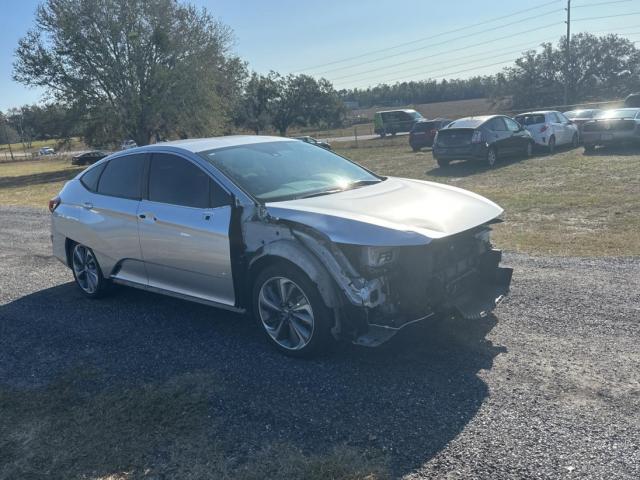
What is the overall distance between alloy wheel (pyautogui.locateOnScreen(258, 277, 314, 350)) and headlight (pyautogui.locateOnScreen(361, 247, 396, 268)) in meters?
0.56

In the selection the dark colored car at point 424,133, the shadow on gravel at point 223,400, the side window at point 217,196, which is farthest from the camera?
the dark colored car at point 424,133

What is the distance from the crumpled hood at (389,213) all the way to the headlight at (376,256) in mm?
100

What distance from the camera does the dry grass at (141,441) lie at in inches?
130

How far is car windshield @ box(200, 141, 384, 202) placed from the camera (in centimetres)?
509

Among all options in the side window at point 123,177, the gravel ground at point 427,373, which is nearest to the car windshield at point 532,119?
the gravel ground at point 427,373

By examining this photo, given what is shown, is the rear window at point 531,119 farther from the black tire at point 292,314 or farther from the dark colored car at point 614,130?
the black tire at point 292,314

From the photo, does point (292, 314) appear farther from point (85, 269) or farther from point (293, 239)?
point (85, 269)

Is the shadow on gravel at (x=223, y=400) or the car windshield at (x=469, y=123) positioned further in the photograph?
the car windshield at (x=469, y=123)

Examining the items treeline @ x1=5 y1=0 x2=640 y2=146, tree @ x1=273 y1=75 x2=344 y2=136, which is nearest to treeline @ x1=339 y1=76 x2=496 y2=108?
tree @ x1=273 y1=75 x2=344 y2=136

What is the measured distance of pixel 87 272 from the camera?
6.80 meters

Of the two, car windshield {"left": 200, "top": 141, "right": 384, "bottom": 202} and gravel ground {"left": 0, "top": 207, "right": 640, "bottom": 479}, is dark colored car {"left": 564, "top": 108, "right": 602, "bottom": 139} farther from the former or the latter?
car windshield {"left": 200, "top": 141, "right": 384, "bottom": 202}

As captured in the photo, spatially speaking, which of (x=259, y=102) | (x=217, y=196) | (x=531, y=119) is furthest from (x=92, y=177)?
(x=259, y=102)

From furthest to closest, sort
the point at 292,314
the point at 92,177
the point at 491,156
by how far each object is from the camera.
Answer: the point at 491,156
the point at 92,177
the point at 292,314

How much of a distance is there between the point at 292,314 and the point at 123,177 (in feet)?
8.78
